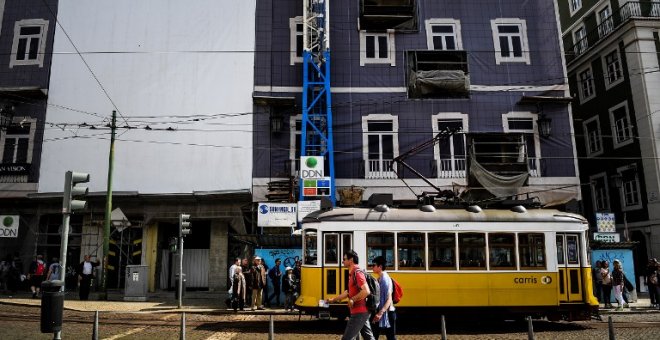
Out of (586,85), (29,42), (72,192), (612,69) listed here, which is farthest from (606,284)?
(29,42)

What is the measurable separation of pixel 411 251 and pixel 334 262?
196 centimetres

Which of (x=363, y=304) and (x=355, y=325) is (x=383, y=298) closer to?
(x=363, y=304)

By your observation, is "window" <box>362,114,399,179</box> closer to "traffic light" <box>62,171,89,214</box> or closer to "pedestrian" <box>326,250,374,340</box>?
"traffic light" <box>62,171,89,214</box>

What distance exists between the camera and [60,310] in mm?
8562

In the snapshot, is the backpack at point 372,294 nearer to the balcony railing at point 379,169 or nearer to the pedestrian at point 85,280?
the balcony railing at point 379,169

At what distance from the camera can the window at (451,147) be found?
73.4ft

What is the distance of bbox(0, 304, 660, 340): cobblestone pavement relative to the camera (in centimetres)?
1137

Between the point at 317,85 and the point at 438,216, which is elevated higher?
the point at 317,85

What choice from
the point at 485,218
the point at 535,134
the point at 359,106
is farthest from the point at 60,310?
the point at 535,134

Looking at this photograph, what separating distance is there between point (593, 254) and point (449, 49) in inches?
422

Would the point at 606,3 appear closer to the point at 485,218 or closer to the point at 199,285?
the point at 485,218

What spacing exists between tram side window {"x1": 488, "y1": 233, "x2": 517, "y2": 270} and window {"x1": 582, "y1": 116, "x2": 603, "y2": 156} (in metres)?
18.6

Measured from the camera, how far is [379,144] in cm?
2267

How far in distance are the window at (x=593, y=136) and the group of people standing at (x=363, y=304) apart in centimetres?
2470
